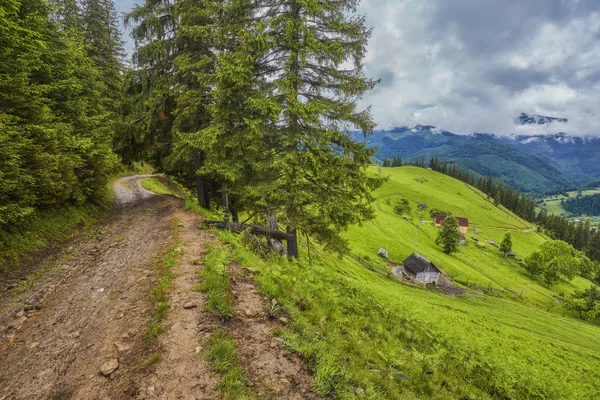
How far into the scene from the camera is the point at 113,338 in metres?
5.35

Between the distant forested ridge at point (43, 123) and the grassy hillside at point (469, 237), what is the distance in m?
40.2

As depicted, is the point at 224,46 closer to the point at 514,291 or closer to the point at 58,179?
the point at 58,179

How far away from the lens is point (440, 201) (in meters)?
132

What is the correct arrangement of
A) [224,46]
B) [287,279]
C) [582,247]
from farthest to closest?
[582,247] < [224,46] < [287,279]

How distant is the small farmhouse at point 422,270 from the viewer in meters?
57.3

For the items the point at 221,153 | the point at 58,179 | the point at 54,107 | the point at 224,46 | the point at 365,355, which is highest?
the point at 224,46

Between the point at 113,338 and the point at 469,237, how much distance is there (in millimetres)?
115989

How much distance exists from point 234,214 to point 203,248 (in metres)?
8.91

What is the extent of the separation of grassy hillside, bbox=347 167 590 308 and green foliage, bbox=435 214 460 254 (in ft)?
6.54

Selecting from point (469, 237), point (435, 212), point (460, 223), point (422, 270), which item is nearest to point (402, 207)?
point (435, 212)

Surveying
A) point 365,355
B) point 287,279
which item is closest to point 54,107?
point 287,279

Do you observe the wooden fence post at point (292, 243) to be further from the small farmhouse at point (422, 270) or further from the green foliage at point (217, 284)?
the small farmhouse at point (422, 270)

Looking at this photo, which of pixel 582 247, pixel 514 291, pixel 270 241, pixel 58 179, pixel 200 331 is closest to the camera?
pixel 200 331

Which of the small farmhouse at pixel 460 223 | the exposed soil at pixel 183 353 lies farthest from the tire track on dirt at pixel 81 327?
the small farmhouse at pixel 460 223
